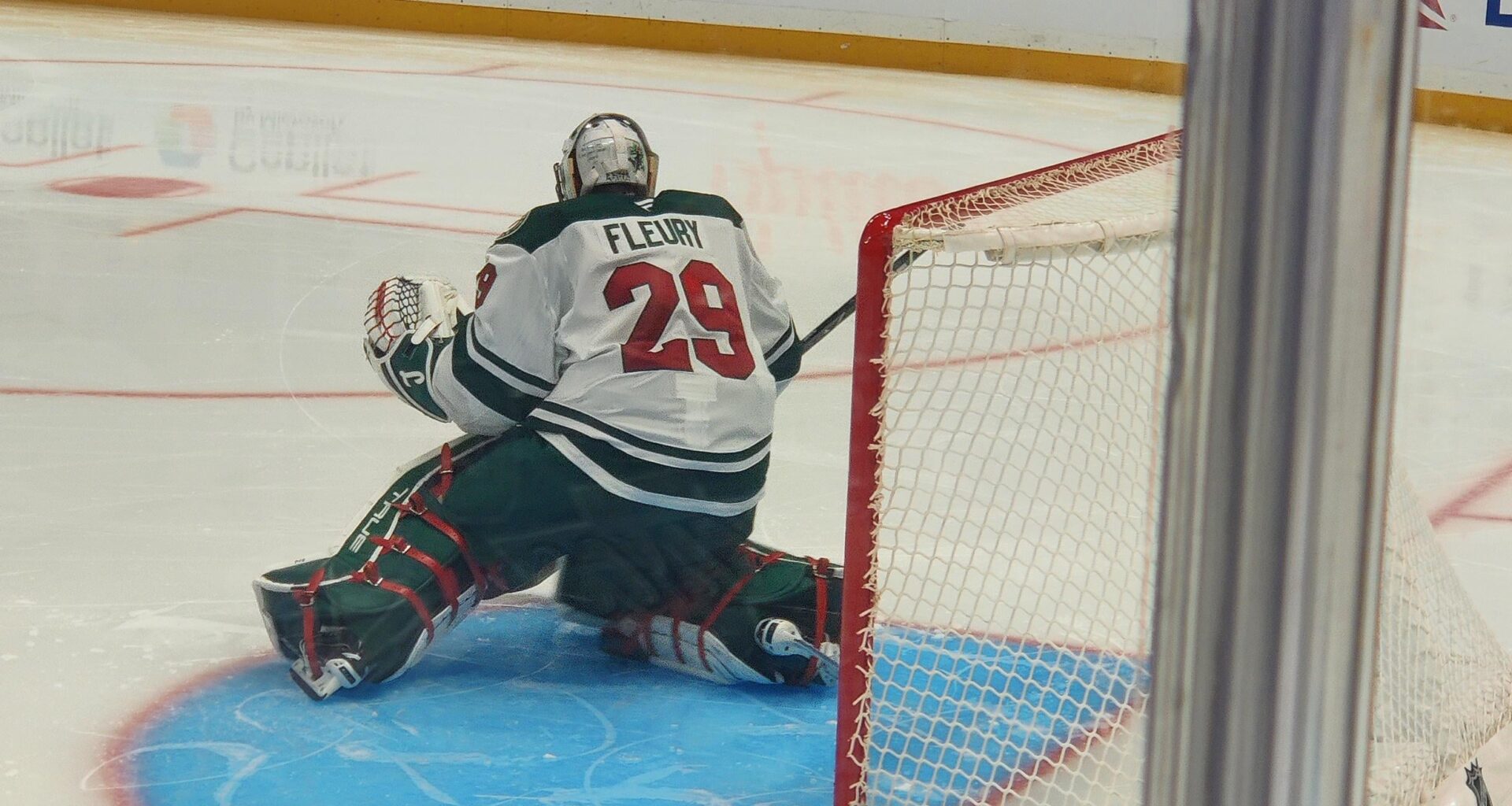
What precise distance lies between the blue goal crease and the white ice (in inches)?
5.2

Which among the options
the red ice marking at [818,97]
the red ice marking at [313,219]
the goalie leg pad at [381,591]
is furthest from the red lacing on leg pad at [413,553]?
the red ice marking at [818,97]

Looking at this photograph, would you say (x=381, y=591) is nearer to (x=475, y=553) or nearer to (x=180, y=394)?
(x=475, y=553)

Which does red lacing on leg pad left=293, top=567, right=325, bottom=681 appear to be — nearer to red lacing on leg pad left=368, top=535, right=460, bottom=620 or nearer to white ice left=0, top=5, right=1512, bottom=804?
red lacing on leg pad left=368, top=535, right=460, bottom=620

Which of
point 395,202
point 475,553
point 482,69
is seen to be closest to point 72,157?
point 395,202

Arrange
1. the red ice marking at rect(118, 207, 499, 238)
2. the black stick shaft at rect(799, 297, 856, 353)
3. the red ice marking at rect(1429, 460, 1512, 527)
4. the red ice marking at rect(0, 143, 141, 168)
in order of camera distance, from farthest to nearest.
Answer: the red ice marking at rect(0, 143, 141, 168) → the red ice marking at rect(118, 207, 499, 238) → the red ice marking at rect(1429, 460, 1512, 527) → the black stick shaft at rect(799, 297, 856, 353)

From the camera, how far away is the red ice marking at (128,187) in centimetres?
545

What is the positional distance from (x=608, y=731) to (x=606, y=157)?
2.35ft

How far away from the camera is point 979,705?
6.64 ft

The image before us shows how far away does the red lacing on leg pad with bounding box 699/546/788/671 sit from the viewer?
7.16 feet

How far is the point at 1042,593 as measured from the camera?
2.05 m

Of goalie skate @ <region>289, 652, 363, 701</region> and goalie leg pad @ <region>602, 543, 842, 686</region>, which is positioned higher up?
goalie leg pad @ <region>602, 543, 842, 686</region>

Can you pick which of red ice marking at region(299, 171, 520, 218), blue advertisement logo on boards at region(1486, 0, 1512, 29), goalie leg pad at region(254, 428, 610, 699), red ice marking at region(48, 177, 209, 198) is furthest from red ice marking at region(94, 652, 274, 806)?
blue advertisement logo on boards at region(1486, 0, 1512, 29)

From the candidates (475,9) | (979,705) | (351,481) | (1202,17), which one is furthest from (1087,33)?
(1202,17)

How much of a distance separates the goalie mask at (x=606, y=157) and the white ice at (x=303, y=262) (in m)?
0.75
